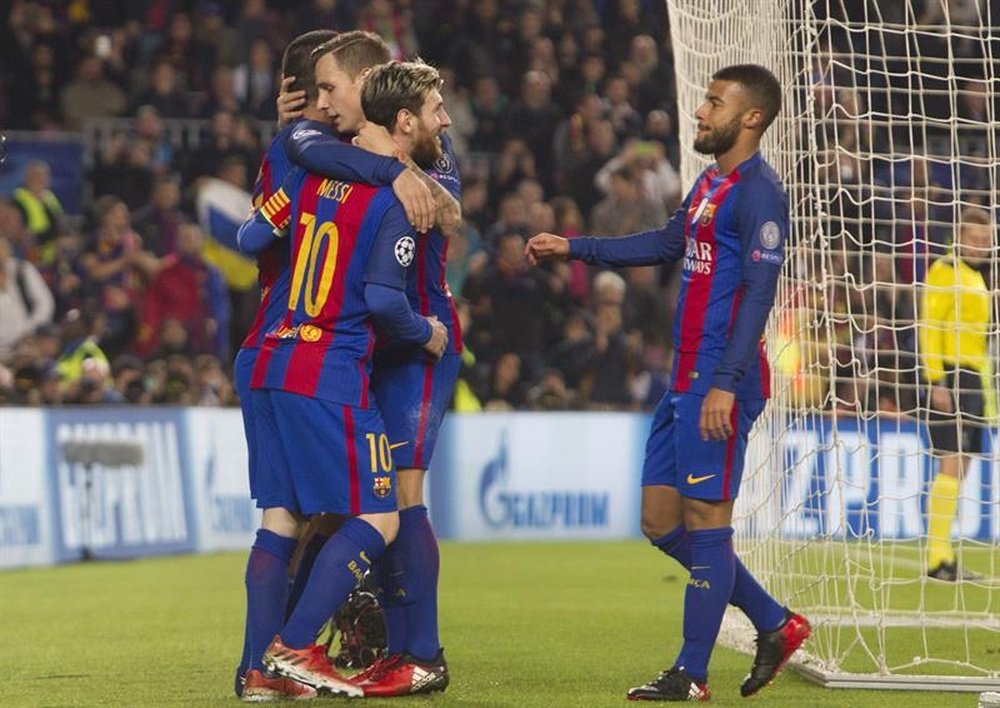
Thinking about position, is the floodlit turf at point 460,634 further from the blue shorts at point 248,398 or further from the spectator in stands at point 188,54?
the spectator in stands at point 188,54

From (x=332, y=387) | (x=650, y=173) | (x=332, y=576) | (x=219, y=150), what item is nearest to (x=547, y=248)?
(x=332, y=387)

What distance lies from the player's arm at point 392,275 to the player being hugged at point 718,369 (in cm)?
95

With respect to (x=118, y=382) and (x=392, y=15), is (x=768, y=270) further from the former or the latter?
(x=392, y=15)

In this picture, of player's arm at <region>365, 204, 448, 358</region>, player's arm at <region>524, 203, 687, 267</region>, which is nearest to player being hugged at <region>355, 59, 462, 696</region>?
player's arm at <region>365, 204, 448, 358</region>

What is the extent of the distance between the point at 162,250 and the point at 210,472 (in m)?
2.85

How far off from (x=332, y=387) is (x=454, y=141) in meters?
12.3

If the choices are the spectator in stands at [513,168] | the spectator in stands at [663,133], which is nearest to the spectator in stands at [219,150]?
the spectator in stands at [513,168]

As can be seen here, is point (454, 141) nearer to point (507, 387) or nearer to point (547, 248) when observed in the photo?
point (507, 387)

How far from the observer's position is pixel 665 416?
20.1 ft

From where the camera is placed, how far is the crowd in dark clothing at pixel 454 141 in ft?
48.6

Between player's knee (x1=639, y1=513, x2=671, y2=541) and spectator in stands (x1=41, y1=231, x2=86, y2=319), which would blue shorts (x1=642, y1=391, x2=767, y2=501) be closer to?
player's knee (x1=639, y1=513, x2=671, y2=541)

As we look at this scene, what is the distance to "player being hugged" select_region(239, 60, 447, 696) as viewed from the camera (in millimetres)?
5613

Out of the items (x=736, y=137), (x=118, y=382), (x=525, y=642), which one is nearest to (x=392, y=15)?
(x=118, y=382)

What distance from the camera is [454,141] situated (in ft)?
58.4
